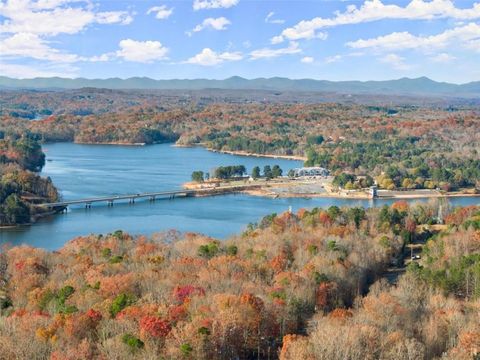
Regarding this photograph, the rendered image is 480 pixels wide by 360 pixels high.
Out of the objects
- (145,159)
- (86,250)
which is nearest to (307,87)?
(145,159)

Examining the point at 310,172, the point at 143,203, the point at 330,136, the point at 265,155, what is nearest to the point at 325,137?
the point at 330,136

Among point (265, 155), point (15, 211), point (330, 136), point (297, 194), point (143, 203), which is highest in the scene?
point (330, 136)

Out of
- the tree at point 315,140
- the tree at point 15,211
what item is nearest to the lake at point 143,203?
the tree at point 15,211

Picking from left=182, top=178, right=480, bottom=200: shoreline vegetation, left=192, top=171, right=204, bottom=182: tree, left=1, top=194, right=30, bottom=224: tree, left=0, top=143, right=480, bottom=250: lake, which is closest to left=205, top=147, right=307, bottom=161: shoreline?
left=0, top=143, right=480, bottom=250: lake

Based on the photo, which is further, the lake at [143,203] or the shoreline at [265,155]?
the shoreline at [265,155]

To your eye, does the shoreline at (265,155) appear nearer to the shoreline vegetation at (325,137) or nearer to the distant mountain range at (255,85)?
the shoreline vegetation at (325,137)

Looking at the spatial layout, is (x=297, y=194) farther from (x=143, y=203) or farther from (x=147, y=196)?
(x=143, y=203)

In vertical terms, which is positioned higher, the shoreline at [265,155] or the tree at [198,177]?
the tree at [198,177]
